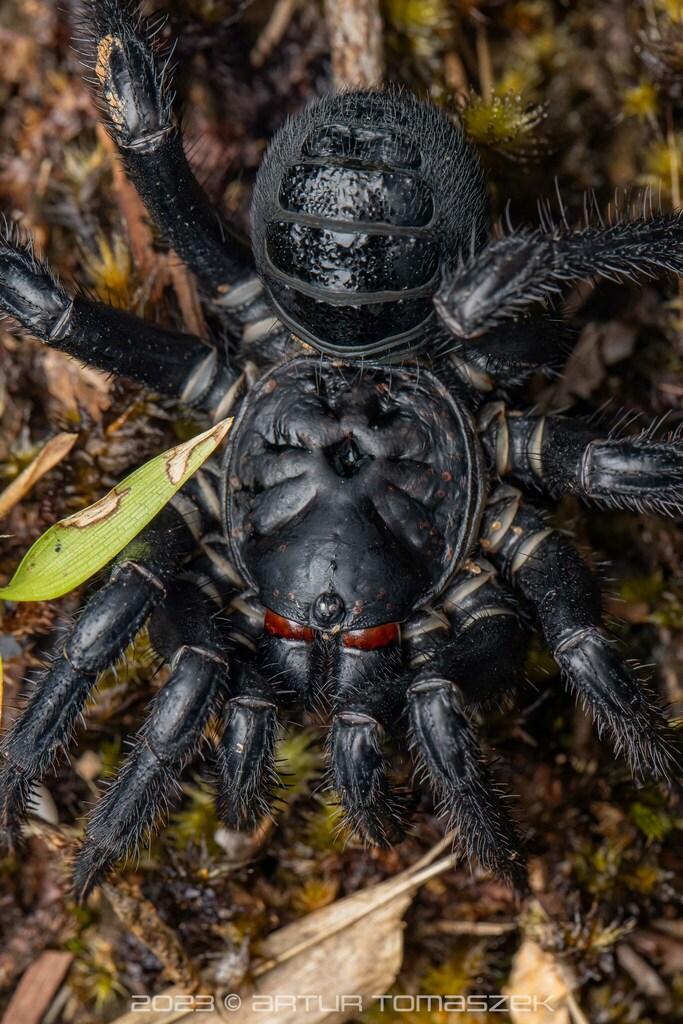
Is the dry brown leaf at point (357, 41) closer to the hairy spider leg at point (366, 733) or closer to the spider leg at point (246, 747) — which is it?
the hairy spider leg at point (366, 733)

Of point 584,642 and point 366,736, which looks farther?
point 584,642

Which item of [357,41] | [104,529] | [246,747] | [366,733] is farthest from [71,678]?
[357,41]

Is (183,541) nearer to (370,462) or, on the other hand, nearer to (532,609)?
(370,462)

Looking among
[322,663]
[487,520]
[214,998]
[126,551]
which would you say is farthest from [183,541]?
[214,998]

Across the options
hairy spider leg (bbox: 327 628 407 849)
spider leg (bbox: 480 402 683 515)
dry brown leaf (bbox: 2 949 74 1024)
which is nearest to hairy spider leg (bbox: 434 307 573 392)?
spider leg (bbox: 480 402 683 515)

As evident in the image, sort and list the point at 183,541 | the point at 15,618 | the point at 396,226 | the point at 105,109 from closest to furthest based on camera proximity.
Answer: the point at 396,226 < the point at 105,109 < the point at 183,541 < the point at 15,618

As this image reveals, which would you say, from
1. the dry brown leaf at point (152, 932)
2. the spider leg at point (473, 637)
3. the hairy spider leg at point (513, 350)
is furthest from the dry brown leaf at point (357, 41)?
the dry brown leaf at point (152, 932)

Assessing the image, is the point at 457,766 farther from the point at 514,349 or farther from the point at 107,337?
the point at 107,337

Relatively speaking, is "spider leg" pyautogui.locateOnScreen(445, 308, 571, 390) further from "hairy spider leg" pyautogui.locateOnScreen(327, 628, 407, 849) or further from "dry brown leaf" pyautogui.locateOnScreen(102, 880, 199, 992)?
"dry brown leaf" pyautogui.locateOnScreen(102, 880, 199, 992)
